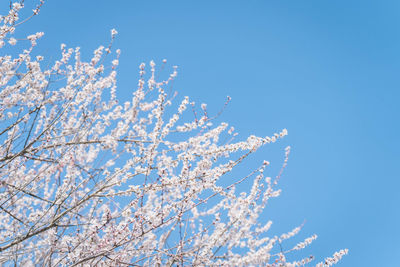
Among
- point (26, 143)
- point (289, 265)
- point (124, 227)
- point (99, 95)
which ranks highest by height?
Result: point (99, 95)

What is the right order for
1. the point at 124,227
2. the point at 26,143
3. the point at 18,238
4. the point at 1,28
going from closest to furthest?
the point at 124,227 < the point at 18,238 < the point at 26,143 < the point at 1,28

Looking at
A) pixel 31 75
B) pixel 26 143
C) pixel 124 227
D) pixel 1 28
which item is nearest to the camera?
pixel 124 227

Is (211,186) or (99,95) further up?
(99,95)

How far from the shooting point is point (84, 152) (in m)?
4.60

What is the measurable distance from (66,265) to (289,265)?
300 centimetres

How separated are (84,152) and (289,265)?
11.0 feet

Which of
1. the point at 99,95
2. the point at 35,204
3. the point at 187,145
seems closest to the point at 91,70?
the point at 99,95

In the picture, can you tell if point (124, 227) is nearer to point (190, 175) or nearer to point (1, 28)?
point (190, 175)

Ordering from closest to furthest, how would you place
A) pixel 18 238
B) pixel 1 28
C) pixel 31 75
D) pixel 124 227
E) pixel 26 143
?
pixel 124 227 < pixel 18 238 < pixel 26 143 < pixel 1 28 < pixel 31 75

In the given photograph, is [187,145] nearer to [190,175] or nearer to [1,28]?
[190,175]

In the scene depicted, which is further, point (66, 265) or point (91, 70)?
point (91, 70)

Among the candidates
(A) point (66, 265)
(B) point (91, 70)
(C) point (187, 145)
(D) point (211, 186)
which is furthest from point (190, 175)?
(B) point (91, 70)

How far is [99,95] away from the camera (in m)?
4.45

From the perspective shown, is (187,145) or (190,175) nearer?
(190,175)
